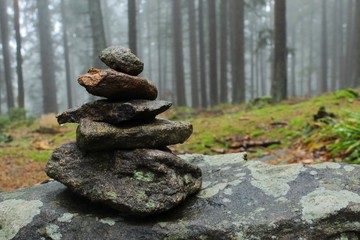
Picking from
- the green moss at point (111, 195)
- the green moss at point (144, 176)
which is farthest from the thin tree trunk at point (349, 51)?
the green moss at point (111, 195)

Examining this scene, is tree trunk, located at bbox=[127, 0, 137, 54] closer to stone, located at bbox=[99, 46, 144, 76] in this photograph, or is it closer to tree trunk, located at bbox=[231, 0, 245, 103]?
tree trunk, located at bbox=[231, 0, 245, 103]

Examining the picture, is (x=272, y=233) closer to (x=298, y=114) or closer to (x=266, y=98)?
(x=298, y=114)

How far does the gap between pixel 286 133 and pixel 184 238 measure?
5576mm

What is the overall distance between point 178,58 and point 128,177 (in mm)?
19082

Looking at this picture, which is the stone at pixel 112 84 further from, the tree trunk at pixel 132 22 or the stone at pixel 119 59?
the tree trunk at pixel 132 22

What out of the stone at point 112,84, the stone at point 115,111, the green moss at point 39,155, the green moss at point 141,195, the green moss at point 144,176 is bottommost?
the green moss at point 39,155

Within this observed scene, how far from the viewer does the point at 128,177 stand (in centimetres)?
261

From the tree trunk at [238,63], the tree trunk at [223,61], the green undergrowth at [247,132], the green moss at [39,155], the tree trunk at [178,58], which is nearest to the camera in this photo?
the green moss at [39,155]

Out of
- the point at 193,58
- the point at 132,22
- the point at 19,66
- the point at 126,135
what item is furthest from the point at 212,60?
the point at 126,135

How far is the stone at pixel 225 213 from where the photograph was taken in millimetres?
2424

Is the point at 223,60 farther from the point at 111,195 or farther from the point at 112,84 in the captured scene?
the point at 111,195

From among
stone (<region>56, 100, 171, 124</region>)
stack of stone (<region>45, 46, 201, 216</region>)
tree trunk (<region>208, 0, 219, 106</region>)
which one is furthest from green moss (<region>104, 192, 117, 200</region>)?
tree trunk (<region>208, 0, 219, 106</region>)

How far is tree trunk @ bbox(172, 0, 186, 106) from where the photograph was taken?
20250 millimetres

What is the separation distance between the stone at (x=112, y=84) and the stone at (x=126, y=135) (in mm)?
258
